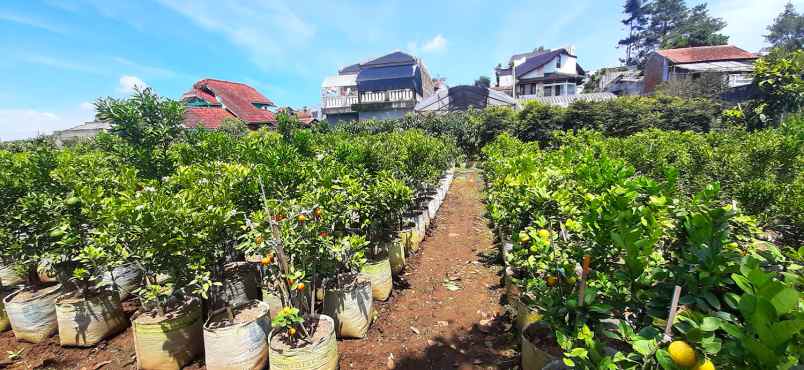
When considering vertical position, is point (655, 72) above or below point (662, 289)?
above

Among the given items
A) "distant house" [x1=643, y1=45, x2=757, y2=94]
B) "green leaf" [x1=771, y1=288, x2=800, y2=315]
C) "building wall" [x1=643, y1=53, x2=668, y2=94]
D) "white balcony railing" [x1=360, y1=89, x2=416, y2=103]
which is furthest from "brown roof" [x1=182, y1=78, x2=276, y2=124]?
"building wall" [x1=643, y1=53, x2=668, y2=94]

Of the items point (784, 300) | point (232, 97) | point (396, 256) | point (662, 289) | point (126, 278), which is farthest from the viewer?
point (232, 97)

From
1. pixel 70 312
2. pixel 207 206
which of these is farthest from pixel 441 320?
pixel 70 312

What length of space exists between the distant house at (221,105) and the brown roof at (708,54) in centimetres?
3723

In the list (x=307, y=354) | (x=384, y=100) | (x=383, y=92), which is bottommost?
(x=307, y=354)

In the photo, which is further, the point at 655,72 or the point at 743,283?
the point at 655,72

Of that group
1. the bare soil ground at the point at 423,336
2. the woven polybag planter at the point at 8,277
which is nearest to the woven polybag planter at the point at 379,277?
the bare soil ground at the point at 423,336

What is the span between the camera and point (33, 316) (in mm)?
3568

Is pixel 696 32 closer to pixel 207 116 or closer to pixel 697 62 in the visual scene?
pixel 697 62

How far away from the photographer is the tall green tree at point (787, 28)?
46.6m

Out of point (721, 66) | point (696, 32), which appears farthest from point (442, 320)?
point (696, 32)

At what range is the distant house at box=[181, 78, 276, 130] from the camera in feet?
74.9

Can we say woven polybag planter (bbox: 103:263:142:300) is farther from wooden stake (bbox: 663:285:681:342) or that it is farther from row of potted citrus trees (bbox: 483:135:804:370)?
wooden stake (bbox: 663:285:681:342)

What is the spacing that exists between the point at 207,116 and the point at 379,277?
928 inches
